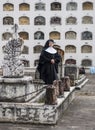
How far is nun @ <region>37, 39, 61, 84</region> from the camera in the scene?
42.1 feet

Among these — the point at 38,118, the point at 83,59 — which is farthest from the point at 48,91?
the point at 83,59

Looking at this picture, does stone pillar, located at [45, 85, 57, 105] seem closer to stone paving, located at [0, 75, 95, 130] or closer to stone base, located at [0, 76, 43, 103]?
A: stone paving, located at [0, 75, 95, 130]

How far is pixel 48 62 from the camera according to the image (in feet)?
42.5

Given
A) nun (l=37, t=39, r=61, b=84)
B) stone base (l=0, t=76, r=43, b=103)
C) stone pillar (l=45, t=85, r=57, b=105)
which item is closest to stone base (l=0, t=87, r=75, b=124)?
stone pillar (l=45, t=85, r=57, b=105)

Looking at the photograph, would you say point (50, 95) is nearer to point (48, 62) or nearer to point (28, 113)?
point (28, 113)

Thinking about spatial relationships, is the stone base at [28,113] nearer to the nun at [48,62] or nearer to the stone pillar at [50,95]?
the stone pillar at [50,95]

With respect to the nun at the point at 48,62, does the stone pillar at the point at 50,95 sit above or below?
Result: below

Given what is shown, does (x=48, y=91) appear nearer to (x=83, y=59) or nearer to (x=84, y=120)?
(x=84, y=120)

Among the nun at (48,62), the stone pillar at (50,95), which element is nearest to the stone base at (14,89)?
the stone pillar at (50,95)

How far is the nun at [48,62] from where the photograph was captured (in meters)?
12.8

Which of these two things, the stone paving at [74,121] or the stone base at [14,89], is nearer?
the stone paving at [74,121]

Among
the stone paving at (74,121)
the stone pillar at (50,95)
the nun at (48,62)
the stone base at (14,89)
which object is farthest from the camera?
the nun at (48,62)

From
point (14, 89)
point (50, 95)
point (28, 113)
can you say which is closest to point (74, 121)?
point (50, 95)

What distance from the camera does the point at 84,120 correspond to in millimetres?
10539
